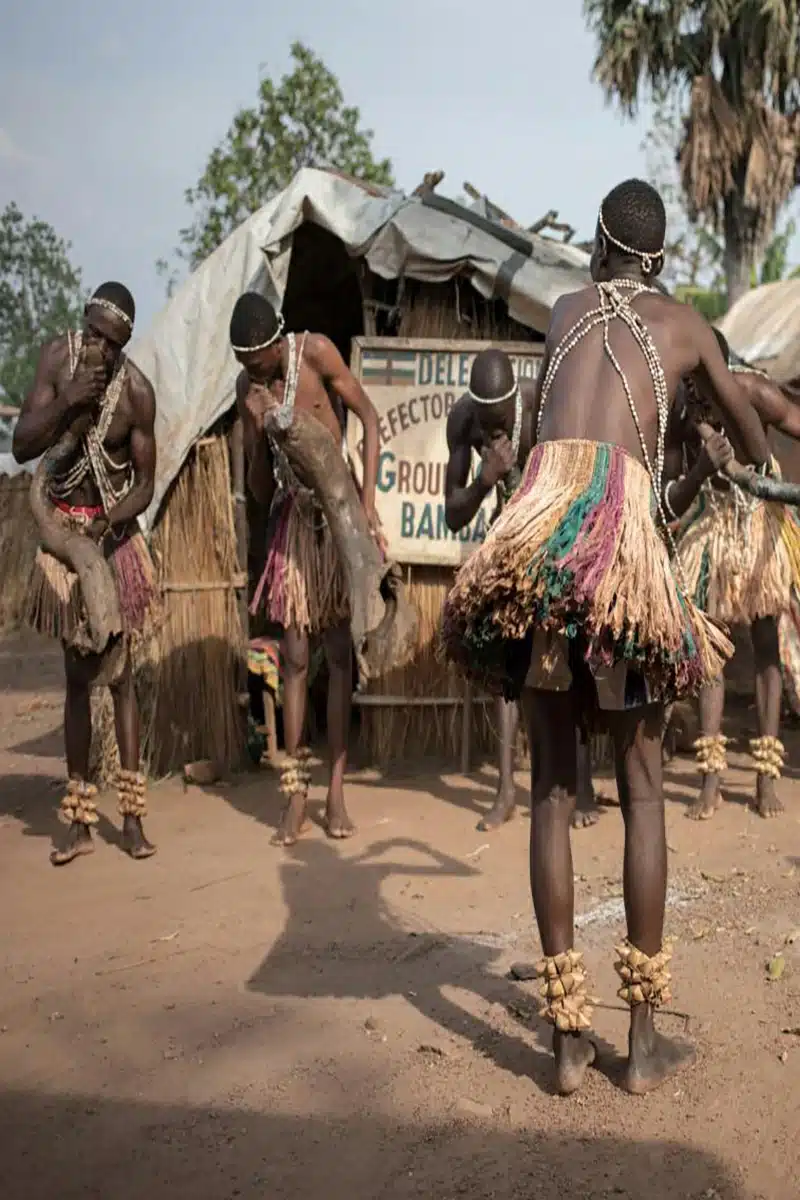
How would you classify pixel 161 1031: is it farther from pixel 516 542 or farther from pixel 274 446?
pixel 274 446

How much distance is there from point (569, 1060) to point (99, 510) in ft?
9.44

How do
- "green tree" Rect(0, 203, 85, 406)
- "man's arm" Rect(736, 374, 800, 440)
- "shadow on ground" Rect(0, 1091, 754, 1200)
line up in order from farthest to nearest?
1. "green tree" Rect(0, 203, 85, 406)
2. "man's arm" Rect(736, 374, 800, 440)
3. "shadow on ground" Rect(0, 1091, 754, 1200)

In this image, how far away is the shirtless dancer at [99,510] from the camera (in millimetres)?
4352

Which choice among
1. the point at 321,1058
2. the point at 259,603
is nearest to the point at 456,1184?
the point at 321,1058

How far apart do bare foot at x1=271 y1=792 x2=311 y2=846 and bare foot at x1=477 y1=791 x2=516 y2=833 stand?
0.75m

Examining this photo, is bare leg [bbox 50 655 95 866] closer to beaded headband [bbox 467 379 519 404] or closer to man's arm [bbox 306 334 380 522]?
man's arm [bbox 306 334 380 522]

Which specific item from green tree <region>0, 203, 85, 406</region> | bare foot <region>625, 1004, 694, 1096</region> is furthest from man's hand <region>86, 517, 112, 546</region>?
green tree <region>0, 203, 85, 406</region>

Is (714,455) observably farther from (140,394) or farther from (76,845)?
(76,845)

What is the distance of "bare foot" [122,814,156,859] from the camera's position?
15.0 ft

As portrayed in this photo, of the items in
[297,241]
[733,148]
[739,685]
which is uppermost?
[733,148]

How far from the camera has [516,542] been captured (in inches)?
93.3

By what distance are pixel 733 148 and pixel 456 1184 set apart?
16.3 metres

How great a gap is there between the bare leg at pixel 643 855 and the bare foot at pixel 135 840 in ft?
8.27

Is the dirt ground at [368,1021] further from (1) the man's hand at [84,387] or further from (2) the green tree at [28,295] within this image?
(2) the green tree at [28,295]
